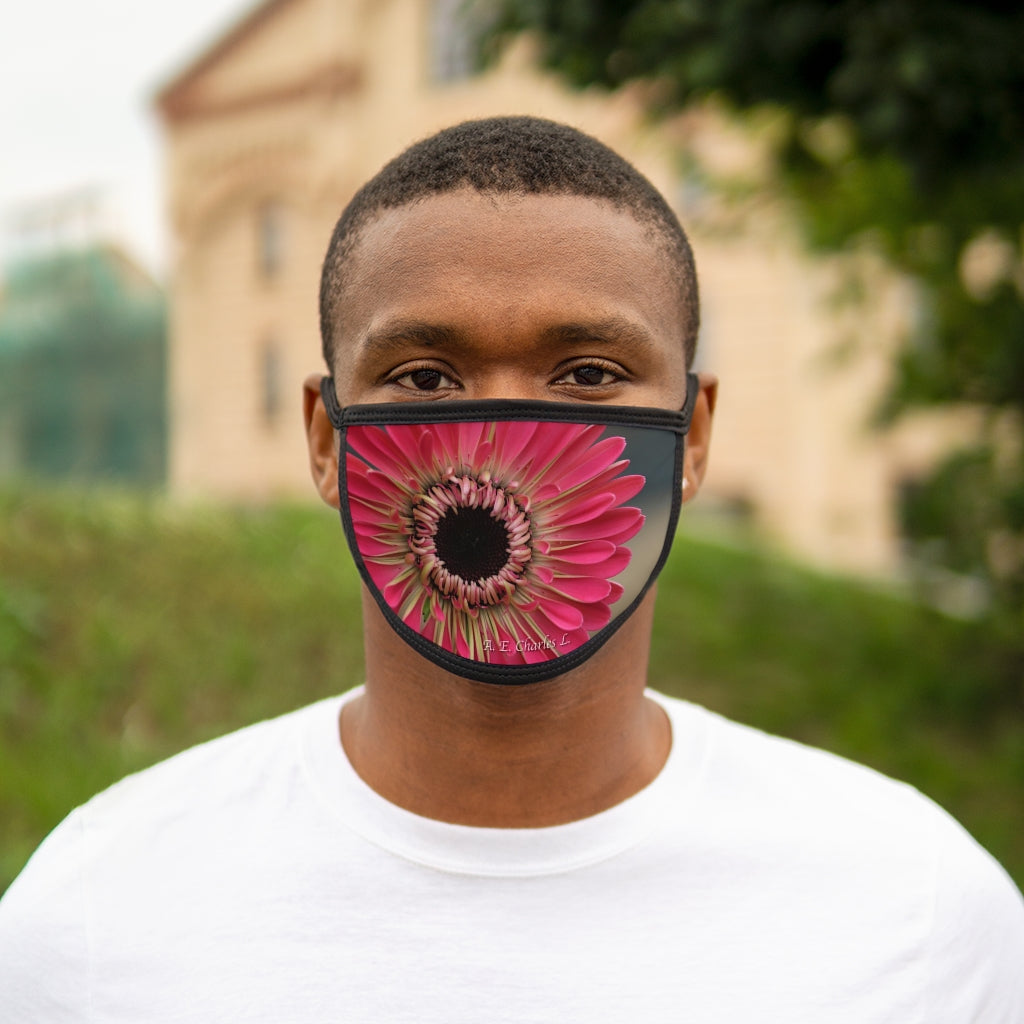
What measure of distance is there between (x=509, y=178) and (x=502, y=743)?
851 millimetres

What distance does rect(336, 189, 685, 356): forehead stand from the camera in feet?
5.58

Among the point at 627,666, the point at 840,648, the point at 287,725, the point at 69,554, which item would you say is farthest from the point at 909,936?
the point at 840,648

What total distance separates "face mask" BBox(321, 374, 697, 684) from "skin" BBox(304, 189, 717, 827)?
5 centimetres

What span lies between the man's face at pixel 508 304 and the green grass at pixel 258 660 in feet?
10.3

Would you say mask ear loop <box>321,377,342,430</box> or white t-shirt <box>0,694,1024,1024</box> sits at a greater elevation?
mask ear loop <box>321,377,342,430</box>

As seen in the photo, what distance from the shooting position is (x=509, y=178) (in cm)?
178

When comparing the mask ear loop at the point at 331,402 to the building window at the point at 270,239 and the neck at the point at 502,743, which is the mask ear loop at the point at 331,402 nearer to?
the neck at the point at 502,743

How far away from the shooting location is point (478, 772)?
5.88 ft

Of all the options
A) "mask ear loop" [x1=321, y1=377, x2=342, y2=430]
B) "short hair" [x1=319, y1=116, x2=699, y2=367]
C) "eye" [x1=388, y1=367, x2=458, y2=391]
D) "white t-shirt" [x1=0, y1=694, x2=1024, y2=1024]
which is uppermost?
"short hair" [x1=319, y1=116, x2=699, y2=367]

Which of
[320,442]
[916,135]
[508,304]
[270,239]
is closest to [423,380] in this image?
[508,304]

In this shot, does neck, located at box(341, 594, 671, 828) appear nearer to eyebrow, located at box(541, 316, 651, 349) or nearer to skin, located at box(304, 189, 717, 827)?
skin, located at box(304, 189, 717, 827)

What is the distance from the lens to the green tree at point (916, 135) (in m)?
3.97

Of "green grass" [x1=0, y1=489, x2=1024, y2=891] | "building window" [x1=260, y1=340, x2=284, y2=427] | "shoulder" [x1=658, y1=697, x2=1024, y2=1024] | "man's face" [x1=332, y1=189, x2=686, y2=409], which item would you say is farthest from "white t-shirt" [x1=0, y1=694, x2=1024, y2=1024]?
"building window" [x1=260, y1=340, x2=284, y2=427]

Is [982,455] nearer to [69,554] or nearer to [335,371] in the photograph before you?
[69,554]
